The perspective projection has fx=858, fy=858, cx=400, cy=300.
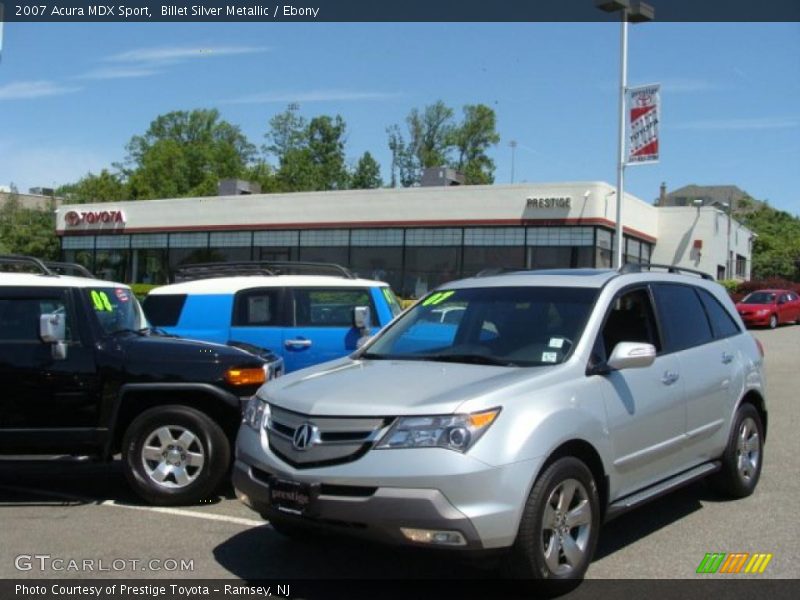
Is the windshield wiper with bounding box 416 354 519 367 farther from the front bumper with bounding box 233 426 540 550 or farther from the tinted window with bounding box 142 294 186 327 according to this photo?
the tinted window with bounding box 142 294 186 327

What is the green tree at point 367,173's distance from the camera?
77.3 meters

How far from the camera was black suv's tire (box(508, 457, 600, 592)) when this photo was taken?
434cm

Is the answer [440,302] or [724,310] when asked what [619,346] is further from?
[724,310]

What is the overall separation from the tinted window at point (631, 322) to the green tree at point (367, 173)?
7192 cm

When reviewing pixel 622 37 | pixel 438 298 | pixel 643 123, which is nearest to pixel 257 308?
pixel 438 298

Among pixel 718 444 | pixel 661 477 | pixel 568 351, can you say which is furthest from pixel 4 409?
pixel 718 444

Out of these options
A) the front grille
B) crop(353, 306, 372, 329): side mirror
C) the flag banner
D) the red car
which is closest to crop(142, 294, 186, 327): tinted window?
crop(353, 306, 372, 329): side mirror

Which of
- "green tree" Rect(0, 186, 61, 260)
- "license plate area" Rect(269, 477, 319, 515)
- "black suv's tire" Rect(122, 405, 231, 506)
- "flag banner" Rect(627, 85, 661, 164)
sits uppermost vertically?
"flag banner" Rect(627, 85, 661, 164)

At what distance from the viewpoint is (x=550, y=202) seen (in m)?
31.2

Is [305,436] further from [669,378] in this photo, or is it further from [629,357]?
[669,378]

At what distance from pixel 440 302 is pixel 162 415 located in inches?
92.0

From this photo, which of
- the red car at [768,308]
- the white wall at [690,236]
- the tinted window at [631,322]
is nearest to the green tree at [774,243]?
the white wall at [690,236]

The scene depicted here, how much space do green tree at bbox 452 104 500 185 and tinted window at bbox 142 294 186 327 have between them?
235ft

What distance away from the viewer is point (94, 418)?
6.65m
